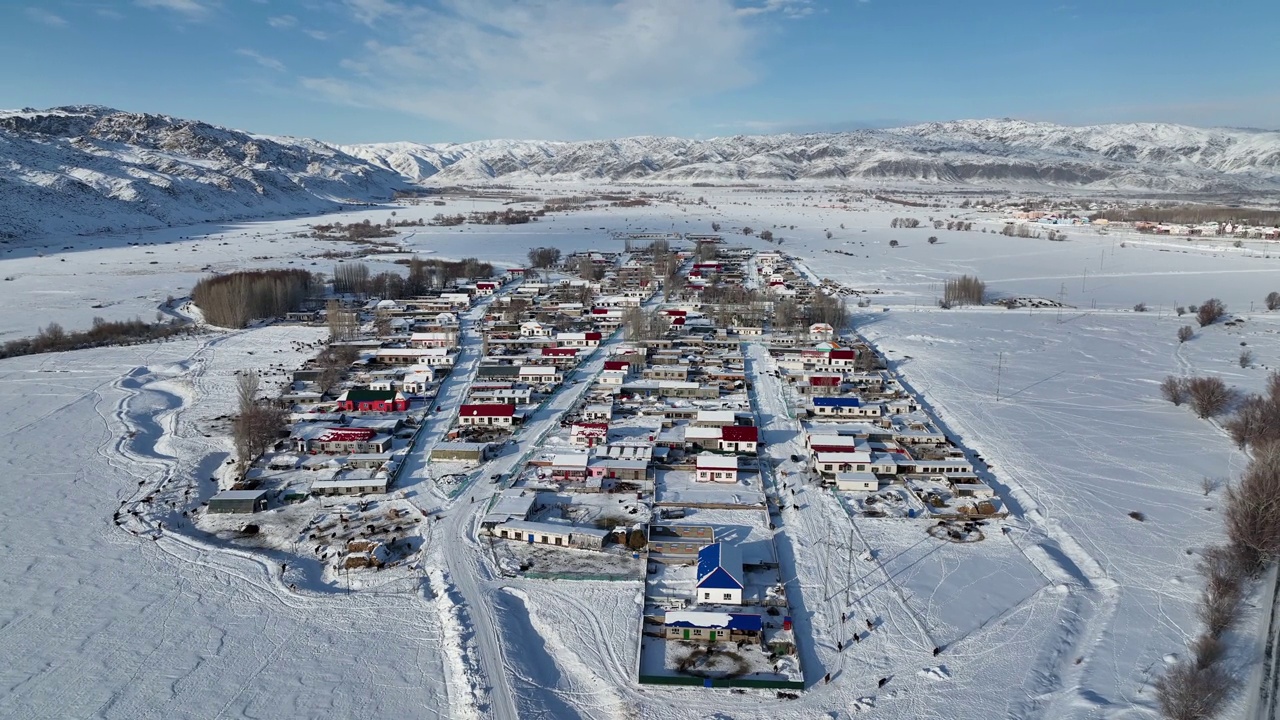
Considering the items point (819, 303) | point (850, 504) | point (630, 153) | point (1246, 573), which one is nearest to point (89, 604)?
point (850, 504)

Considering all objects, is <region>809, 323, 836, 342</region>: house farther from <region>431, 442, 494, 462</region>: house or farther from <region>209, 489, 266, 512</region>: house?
<region>209, 489, 266, 512</region>: house

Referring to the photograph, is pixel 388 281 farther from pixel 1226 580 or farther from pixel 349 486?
pixel 1226 580

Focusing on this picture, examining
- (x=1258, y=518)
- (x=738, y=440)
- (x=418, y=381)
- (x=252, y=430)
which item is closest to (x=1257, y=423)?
(x=1258, y=518)

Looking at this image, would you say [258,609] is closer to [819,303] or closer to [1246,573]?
[1246,573]

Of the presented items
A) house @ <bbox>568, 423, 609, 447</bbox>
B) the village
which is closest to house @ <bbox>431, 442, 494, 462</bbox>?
the village

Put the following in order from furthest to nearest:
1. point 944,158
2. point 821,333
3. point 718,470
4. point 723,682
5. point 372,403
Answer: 1. point 944,158
2. point 821,333
3. point 372,403
4. point 718,470
5. point 723,682

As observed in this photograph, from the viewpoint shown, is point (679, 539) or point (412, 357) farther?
point (412, 357)
